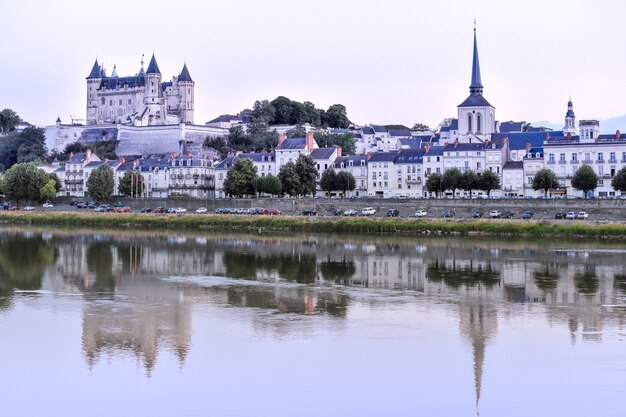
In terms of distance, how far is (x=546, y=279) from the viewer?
22.9 m

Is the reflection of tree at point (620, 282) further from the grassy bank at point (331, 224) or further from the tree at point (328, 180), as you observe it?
the tree at point (328, 180)

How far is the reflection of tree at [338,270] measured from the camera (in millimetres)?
23206

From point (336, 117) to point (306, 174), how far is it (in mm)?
37242

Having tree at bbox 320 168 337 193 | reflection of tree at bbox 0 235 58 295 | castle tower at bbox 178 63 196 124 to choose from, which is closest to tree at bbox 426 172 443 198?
tree at bbox 320 168 337 193

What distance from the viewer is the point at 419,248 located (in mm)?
32062

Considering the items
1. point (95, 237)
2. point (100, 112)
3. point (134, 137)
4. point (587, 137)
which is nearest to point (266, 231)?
point (95, 237)

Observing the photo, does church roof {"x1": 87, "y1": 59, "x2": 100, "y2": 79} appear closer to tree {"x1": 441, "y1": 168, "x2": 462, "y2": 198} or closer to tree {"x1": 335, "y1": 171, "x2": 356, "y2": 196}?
tree {"x1": 335, "y1": 171, "x2": 356, "y2": 196}

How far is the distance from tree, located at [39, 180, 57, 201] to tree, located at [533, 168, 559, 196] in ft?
94.4

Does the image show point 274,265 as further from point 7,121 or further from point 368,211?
point 7,121

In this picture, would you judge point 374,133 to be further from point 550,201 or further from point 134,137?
point 550,201

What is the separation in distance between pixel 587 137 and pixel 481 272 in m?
33.7

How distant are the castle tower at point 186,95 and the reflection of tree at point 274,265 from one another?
63.2 meters

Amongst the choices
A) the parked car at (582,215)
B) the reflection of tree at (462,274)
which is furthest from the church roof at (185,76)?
the reflection of tree at (462,274)

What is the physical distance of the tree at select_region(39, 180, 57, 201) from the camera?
199 feet
